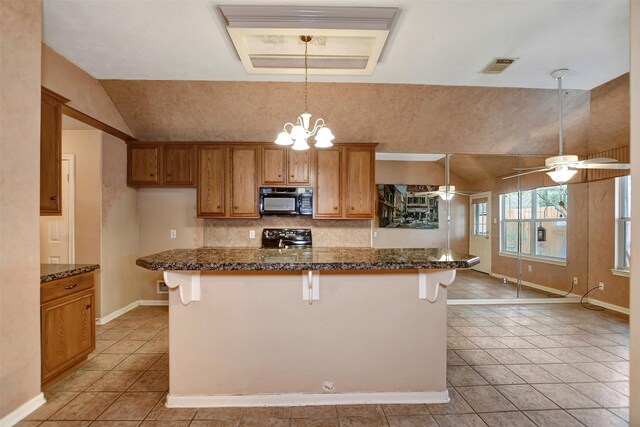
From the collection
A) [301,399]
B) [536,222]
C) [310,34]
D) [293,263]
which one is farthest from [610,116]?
[301,399]

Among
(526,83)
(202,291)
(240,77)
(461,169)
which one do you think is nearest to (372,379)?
(202,291)

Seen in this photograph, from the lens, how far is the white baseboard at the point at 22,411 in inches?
75.6

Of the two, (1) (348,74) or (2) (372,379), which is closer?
(2) (372,379)

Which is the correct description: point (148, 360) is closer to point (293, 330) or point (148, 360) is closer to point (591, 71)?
point (293, 330)

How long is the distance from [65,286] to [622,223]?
664 centimetres

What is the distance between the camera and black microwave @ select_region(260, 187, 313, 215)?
4320mm

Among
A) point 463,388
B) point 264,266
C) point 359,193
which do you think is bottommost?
point 463,388

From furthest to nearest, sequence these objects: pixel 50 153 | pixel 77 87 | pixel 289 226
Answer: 1. pixel 289 226
2. pixel 77 87
3. pixel 50 153

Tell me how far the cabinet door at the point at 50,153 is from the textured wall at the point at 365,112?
114cm

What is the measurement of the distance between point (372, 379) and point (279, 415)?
2.21 feet

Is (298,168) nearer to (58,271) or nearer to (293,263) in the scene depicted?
(293,263)

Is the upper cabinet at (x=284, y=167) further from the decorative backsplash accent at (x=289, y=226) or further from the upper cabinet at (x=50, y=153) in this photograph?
the upper cabinet at (x=50, y=153)

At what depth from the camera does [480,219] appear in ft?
17.9

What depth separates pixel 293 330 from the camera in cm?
216
